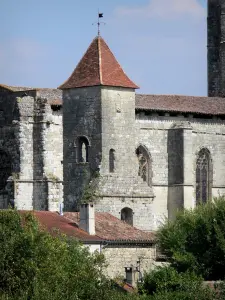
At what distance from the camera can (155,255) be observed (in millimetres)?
87312

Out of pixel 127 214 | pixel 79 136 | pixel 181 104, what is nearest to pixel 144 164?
pixel 181 104

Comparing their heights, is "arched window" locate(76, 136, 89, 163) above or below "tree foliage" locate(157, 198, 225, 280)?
above

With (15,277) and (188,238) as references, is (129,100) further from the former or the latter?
(15,277)

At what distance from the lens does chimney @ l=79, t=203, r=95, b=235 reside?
84.0 metres

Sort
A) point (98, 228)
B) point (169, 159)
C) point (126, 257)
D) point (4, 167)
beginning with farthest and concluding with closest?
point (169, 159), point (4, 167), point (98, 228), point (126, 257)

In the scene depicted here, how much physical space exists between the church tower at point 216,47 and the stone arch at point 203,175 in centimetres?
1005

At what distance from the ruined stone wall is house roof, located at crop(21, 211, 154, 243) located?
1.10 ft

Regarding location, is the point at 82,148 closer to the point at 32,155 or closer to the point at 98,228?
the point at 32,155

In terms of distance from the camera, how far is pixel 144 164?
9862 cm

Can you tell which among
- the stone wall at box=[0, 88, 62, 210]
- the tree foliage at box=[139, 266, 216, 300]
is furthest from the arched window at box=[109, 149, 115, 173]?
the tree foliage at box=[139, 266, 216, 300]

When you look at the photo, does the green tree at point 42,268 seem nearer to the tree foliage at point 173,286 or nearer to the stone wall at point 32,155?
the tree foliage at point 173,286

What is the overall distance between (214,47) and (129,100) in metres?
18.8

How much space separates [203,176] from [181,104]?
377 cm

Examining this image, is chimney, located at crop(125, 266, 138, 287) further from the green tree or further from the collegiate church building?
the collegiate church building
